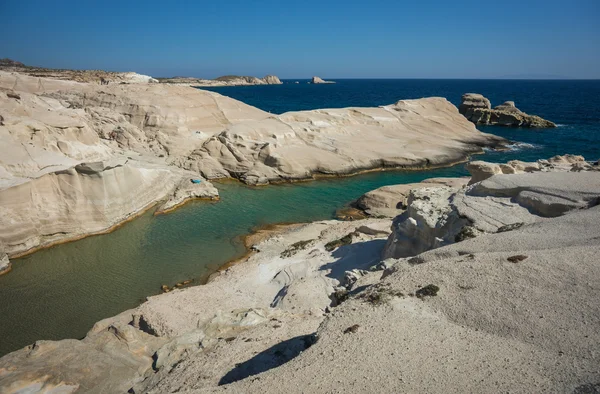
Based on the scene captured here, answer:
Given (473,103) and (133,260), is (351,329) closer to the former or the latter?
(133,260)

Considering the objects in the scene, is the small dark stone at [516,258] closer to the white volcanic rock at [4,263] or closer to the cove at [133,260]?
the cove at [133,260]

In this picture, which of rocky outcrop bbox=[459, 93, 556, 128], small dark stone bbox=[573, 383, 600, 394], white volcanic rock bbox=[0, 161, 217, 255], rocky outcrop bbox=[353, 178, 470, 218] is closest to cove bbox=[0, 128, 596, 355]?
white volcanic rock bbox=[0, 161, 217, 255]

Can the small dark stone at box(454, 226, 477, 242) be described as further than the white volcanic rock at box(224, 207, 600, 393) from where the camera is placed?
Yes

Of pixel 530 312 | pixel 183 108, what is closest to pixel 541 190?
pixel 530 312

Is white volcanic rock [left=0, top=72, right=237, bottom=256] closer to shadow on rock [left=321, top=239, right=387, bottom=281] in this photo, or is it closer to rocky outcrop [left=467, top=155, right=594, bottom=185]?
shadow on rock [left=321, top=239, right=387, bottom=281]

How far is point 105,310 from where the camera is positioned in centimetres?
1325

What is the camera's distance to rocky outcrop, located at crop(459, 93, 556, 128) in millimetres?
55938

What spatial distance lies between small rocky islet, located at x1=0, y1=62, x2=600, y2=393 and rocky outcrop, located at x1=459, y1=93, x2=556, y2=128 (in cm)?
3673

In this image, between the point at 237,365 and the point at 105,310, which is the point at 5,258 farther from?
the point at 237,365

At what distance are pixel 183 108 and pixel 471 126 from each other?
3331 cm

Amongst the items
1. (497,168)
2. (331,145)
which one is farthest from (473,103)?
(497,168)

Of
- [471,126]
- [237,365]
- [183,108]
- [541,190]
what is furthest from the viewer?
[471,126]

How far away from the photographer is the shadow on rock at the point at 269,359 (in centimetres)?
700

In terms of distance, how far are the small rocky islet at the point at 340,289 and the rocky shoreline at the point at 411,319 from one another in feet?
0.10
